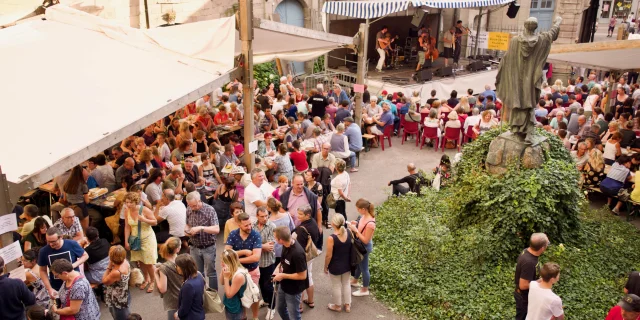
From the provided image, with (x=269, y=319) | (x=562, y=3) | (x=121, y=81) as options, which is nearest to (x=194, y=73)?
(x=121, y=81)

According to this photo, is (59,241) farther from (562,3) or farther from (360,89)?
(562,3)

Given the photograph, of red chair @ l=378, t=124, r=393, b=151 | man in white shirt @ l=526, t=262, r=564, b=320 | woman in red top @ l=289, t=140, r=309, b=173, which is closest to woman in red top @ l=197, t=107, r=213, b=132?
woman in red top @ l=289, t=140, r=309, b=173

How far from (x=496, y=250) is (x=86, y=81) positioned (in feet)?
18.9

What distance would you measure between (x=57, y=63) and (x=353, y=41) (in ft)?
21.1

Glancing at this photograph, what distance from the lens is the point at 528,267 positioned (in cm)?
554

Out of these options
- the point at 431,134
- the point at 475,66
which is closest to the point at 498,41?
the point at 475,66

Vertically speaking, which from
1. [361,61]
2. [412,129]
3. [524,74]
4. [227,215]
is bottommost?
[227,215]

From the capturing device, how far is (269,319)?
6.36 meters

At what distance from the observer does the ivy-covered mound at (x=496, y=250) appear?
6.64 meters

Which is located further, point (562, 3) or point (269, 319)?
point (562, 3)

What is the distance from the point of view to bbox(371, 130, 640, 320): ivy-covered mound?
21.8 ft

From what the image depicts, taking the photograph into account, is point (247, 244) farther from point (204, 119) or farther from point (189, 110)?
point (189, 110)

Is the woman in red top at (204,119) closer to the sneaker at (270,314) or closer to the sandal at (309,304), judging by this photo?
the sandal at (309,304)

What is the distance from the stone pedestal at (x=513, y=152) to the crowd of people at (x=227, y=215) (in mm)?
1528
